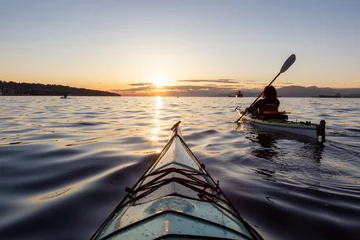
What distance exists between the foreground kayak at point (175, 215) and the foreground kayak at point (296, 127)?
860 cm

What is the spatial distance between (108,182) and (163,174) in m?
2.48

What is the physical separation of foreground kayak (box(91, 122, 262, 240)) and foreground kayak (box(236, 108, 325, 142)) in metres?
8.60

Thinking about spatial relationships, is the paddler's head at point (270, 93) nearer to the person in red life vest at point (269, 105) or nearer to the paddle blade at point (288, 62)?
the person in red life vest at point (269, 105)

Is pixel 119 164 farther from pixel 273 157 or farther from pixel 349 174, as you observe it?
pixel 349 174

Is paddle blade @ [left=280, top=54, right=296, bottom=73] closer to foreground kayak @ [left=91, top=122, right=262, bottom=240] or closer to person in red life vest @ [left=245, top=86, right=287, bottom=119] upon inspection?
person in red life vest @ [left=245, top=86, right=287, bottom=119]

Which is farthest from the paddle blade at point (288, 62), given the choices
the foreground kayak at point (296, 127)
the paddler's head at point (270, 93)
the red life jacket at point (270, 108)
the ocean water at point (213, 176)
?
the ocean water at point (213, 176)

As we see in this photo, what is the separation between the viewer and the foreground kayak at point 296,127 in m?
10.2

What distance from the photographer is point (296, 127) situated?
1119 cm

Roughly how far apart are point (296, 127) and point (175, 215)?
10368 mm

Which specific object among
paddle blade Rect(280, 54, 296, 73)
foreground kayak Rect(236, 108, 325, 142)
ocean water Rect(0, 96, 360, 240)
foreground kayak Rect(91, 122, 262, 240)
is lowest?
ocean water Rect(0, 96, 360, 240)

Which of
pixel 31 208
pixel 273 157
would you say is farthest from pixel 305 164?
pixel 31 208

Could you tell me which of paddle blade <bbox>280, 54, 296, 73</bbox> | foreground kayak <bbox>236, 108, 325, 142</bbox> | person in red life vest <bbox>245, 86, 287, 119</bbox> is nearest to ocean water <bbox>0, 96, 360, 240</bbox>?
foreground kayak <bbox>236, 108, 325, 142</bbox>

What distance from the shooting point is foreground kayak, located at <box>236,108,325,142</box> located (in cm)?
1021

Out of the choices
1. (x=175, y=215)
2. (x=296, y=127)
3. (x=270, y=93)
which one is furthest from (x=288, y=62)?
(x=175, y=215)
